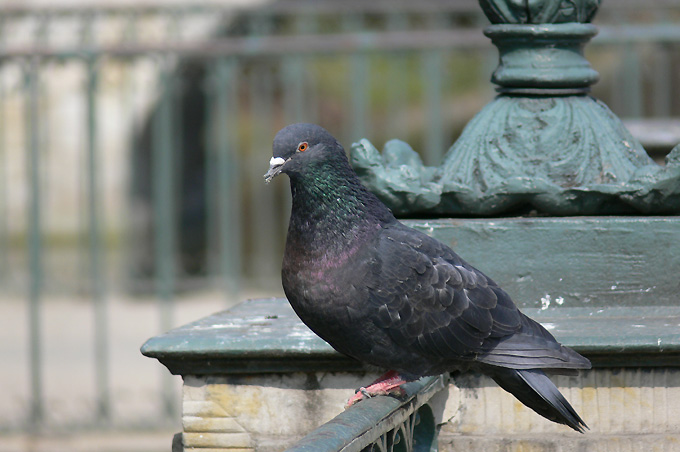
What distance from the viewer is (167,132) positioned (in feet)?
21.0

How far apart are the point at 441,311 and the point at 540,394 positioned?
1.04 ft

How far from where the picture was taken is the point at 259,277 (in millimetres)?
8555

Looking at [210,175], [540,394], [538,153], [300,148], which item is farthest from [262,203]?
[540,394]

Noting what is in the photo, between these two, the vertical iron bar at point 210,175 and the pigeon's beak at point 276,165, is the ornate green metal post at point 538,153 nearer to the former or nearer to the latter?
the pigeon's beak at point 276,165

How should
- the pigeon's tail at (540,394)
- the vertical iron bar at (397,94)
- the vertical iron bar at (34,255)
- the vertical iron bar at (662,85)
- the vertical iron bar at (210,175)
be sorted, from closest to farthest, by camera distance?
the pigeon's tail at (540,394) < the vertical iron bar at (34,255) < the vertical iron bar at (210,175) < the vertical iron bar at (662,85) < the vertical iron bar at (397,94)

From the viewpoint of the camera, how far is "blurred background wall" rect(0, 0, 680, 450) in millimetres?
6180

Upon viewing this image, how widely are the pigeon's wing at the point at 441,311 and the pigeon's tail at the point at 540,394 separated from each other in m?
0.04

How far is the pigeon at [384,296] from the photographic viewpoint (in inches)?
99.8

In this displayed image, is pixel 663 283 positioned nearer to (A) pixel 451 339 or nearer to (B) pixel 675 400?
(B) pixel 675 400

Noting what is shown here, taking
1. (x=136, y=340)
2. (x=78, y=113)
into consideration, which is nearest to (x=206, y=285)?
(x=136, y=340)

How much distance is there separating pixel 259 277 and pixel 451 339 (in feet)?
19.8

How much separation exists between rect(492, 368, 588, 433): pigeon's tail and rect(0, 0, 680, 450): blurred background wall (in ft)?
8.54

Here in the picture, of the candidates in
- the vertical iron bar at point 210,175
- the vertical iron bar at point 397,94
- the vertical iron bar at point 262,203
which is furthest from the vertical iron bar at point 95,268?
the vertical iron bar at point 397,94

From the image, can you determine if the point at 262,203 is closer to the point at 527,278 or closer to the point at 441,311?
the point at 527,278
